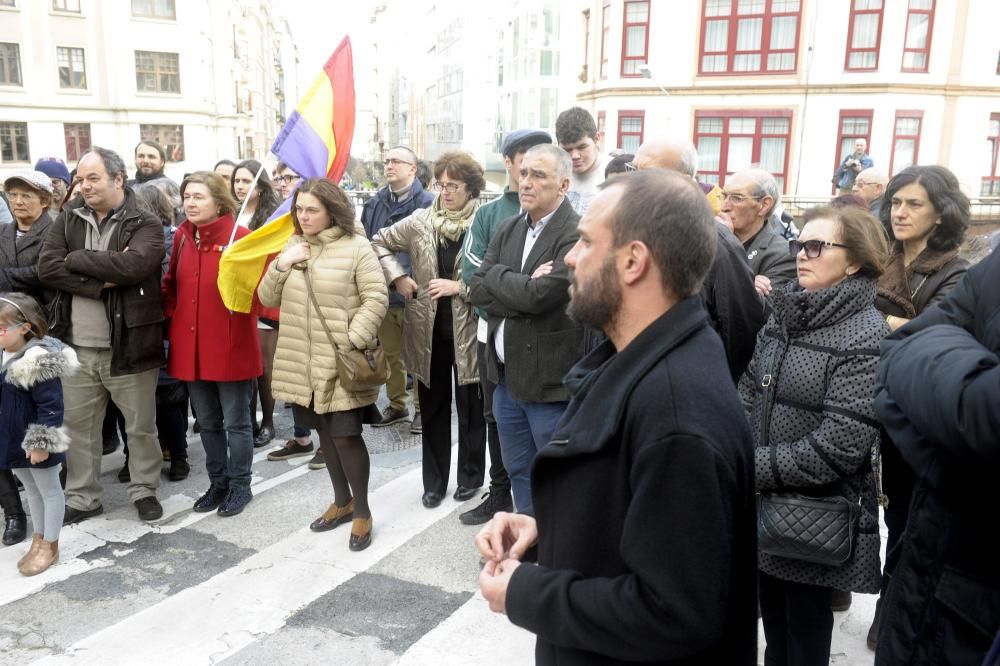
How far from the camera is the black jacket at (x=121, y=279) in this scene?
483 centimetres

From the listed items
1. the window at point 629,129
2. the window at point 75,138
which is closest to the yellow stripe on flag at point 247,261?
the window at point 629,129

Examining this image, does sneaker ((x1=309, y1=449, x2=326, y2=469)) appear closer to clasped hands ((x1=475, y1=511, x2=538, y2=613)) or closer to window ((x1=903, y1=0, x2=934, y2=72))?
clasped hands ((x1=475, y1=511, x2=538, y2=613))

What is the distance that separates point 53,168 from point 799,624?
7337 millimetres

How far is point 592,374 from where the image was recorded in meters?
1.76

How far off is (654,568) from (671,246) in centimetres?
67

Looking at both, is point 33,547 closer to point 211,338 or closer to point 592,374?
point 211,338

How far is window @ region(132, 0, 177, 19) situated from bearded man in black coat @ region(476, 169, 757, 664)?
42509 millimetres

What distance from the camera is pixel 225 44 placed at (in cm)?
4738

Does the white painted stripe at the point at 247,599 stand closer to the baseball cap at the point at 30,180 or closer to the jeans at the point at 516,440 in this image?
the jeans at the point at 516,440

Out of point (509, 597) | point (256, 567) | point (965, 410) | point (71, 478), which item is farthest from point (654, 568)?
point (71, 478)

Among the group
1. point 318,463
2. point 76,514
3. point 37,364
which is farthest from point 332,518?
point 37,364

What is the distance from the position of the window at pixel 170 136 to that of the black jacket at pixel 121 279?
1439 inches

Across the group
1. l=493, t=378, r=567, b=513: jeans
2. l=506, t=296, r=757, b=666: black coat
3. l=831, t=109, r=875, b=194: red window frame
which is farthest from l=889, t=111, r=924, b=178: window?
l=506, t=296, r=757, b=666: black coat

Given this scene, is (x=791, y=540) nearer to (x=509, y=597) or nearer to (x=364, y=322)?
(x=509, y=597)
